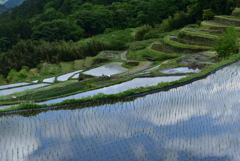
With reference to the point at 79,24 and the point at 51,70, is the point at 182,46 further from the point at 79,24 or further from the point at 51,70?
the point at 79,24

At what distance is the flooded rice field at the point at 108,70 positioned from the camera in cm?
2841

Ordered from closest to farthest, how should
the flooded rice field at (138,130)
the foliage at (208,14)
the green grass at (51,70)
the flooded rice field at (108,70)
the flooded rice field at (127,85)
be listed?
the flooded rice field at (138,130), the flooded rice field at (127,85), the flooded rice field at (108,70), the green grass at (51,70), the foliage at (208,14)

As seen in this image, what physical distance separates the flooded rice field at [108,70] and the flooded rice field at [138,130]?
51.8 ft

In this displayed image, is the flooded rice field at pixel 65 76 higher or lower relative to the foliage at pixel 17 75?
higher

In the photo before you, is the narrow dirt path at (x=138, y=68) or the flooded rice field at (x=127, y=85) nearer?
the flooded rice field at (x=127, y=85)

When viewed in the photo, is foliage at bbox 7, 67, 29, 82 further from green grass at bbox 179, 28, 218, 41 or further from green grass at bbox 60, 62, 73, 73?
green grass at bbox 179, 28, 218, 41

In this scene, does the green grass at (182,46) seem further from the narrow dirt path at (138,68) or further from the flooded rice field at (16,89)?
the flooded rice field at (16,89)

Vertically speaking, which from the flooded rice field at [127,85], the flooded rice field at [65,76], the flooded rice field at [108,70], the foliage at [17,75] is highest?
the flooded rice field at [127,85]

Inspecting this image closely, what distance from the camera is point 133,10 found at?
222ft

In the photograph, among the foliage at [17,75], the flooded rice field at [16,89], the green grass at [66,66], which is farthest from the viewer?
the foliage at [17,75]

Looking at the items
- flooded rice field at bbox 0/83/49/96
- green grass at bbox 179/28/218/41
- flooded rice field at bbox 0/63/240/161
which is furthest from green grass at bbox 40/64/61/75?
flooded rice field at bbox 0/63/240/161

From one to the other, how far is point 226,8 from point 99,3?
44999 millimetres

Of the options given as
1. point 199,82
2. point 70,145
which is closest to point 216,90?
point 199,82

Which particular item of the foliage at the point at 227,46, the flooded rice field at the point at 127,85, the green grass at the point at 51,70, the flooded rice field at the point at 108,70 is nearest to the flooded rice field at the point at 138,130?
the flooded rice field at the point at 127,85
